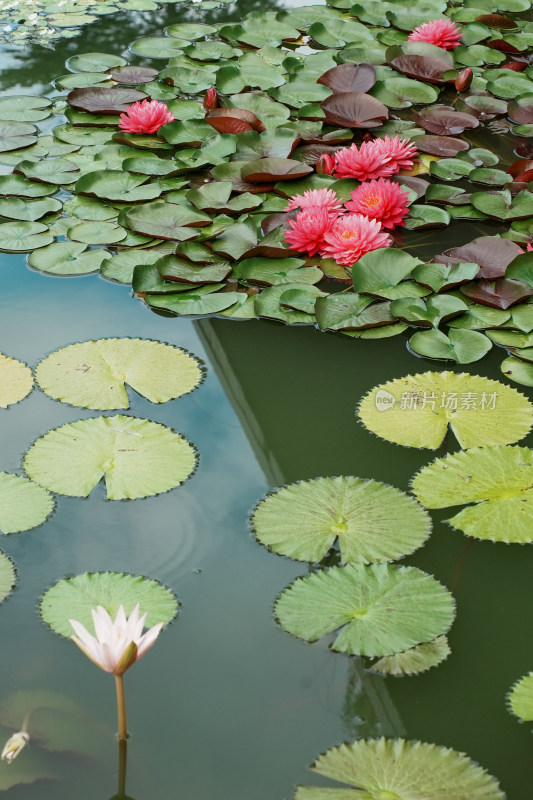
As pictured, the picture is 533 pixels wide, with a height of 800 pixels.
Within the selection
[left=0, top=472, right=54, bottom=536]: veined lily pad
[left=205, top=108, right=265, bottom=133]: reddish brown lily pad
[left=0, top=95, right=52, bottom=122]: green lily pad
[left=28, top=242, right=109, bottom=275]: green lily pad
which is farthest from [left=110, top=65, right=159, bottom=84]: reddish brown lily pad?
[left=0, top=472, right=54, bottom=536]: veined lily pad

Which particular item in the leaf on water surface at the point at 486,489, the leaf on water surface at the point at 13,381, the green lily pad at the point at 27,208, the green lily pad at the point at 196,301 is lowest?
the leaf on water surface at the point at 486,489

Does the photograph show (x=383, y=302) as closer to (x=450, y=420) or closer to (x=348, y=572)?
(x=450, y=420)

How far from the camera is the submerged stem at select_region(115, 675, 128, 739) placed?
104cm

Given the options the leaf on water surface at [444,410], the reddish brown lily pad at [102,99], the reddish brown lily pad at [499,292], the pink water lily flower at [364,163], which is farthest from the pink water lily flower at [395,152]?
the reddish brown lily pad at [102,99]

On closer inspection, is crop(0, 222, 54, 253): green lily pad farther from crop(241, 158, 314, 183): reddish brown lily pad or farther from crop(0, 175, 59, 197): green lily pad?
crop(241, 158, 314, 183): reddish brown lily pad

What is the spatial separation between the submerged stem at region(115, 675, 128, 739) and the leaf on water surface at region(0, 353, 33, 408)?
0.86 meters

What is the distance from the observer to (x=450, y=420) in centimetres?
173

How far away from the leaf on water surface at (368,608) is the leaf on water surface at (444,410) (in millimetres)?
411

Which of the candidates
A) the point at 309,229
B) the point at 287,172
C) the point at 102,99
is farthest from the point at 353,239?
the point at 102,99

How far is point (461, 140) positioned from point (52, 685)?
7.84 ft

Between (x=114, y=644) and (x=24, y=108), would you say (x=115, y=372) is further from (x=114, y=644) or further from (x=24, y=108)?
(x=24, y=108)

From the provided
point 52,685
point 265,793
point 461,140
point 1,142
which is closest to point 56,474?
A: point 52,685

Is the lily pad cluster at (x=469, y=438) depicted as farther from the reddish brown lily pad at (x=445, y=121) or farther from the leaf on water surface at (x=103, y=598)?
the reddish brown lily pad at (x=445, y=121)

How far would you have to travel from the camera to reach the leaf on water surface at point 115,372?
1813mm
